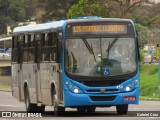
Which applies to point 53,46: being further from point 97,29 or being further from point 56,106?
point 56,106

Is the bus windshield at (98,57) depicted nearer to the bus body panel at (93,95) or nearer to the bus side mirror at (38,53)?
the bus body panel at (93,95)

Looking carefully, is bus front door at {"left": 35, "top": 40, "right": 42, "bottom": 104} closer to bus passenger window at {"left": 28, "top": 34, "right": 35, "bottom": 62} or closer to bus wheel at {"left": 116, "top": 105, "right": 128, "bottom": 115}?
bus passenger window at {"left": 28, "top": 34, "right": 35, "bottom": 62}

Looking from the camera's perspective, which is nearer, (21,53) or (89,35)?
(89,35)

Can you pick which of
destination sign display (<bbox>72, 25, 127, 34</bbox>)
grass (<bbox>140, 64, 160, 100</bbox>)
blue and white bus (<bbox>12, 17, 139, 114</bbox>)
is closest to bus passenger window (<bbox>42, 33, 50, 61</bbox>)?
blue and white bus (<bbox>12, 17, 139, 114</bbox>)

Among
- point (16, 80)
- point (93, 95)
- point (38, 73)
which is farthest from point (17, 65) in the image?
point (93, 95)

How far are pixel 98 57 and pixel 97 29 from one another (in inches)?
33.7

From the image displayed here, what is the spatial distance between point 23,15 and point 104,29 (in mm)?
149288

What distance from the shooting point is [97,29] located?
23875mm

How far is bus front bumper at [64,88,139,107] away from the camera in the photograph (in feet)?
76.4

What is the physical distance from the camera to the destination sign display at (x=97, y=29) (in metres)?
23.8

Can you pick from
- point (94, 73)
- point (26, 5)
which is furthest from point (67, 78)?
point (26, 5)

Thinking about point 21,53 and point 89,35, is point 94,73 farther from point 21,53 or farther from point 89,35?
point 21,53

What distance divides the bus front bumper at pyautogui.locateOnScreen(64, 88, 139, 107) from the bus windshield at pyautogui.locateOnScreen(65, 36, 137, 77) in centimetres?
58

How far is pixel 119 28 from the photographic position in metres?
24.0
